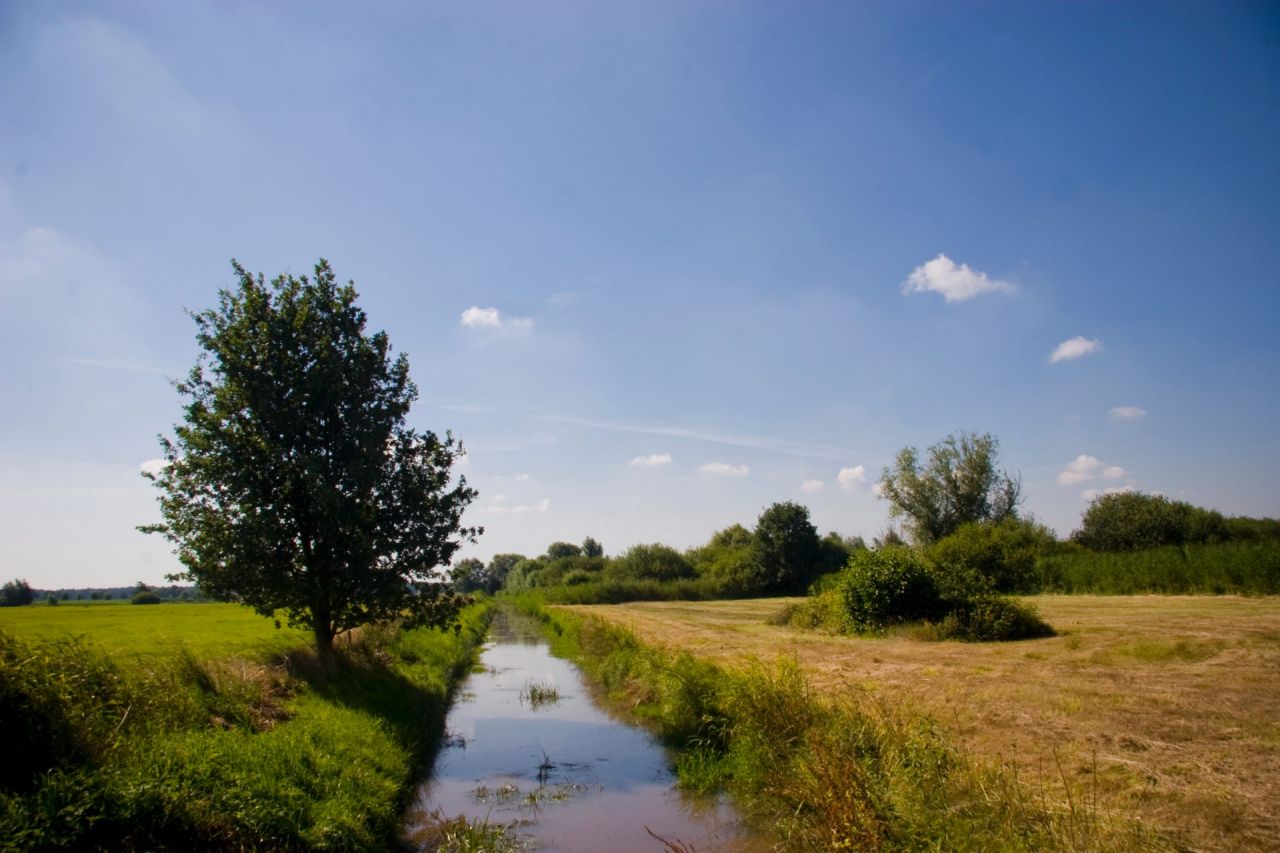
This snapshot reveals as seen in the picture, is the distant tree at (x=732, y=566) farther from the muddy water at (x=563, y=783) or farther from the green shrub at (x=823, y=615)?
the muddy water at (x=563, y=783)

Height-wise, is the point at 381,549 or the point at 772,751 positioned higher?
the point at 381,549

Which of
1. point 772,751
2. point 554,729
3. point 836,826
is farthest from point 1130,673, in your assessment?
point 554,729

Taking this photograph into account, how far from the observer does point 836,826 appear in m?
7.18

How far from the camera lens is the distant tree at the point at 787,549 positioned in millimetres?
69688

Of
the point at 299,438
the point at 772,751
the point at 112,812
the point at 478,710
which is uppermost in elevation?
the point at 299,438

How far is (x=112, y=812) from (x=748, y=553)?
6931 centimetres

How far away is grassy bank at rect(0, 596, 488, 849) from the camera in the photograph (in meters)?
6.44

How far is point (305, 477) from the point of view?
1469 centimetres

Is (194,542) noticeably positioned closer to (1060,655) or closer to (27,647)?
(27,647)

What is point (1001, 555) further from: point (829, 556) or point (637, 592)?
point (637, 592)

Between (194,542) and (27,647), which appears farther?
(194,542)

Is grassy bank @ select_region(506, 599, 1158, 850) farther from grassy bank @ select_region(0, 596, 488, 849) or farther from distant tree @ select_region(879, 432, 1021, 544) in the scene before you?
distant tree @ select_region(879, 432, 1021, 544)

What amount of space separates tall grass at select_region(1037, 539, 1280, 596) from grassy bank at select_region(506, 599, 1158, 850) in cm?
2385

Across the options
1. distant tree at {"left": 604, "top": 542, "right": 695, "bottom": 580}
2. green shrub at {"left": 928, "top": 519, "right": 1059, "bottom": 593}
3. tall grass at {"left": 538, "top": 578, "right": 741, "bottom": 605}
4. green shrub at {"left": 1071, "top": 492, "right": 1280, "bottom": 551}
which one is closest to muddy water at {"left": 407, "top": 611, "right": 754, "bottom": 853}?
green shrub at {"left": 928, "top": 519, "right": 1059, "bottom": 593}
